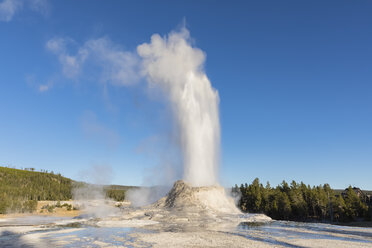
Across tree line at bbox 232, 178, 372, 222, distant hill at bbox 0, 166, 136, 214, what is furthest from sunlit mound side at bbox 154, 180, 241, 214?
distant hill at bbox 0, 166, 136, 214

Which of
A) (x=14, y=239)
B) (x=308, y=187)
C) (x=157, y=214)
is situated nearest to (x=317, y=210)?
(x=308, y=187)

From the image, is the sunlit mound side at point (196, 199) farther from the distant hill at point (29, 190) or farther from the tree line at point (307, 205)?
the distant hill at point (29, 190)

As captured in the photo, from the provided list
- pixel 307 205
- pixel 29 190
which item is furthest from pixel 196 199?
pixel 29 190

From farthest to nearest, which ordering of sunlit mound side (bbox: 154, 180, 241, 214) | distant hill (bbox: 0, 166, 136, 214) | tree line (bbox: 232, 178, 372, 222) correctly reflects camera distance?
distant hill (bbox: 0, 166, 136, 214) → tree line (bbox: 232, 178, 372, 222) → sunlit mound side (bbox: 154, 180, 241, 214)

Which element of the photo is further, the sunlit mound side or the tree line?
the tree line

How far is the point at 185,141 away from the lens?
62.2 meters

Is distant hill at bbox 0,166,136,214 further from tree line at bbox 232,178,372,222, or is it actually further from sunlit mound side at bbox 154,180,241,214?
tree line at bbox 232,178,372,222

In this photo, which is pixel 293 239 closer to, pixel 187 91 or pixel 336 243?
pixel 336 243

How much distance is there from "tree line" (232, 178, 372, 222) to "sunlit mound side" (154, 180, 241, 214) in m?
15.6

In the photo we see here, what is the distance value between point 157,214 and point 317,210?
4740 centimetres

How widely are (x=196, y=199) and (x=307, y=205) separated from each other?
1348 inches

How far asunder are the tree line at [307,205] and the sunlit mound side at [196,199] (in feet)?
51.2

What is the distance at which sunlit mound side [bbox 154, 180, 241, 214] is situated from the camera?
53.2m

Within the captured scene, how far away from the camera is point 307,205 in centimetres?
6919
